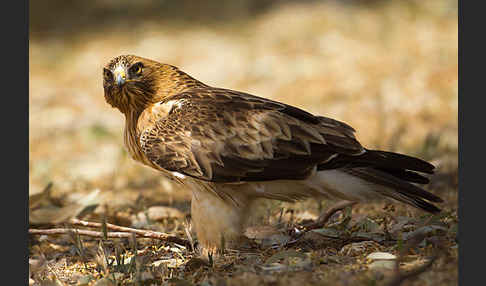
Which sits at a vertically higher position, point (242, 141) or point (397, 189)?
point (242, 141)

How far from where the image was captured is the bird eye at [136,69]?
4.79m

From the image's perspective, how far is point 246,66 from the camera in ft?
33.8

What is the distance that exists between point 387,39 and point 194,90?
6905mm

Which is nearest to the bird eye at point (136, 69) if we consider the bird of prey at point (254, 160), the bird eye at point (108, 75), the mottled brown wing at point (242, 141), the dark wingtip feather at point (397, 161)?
the bird eye at point (108, 75)

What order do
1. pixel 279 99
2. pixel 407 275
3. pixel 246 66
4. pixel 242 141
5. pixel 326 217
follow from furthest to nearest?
pixel 246 66 → pixel 279 99 → pixel 326 217 → pixel 242 141 → pixel 407 275

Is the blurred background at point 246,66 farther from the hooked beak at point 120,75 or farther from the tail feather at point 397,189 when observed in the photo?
the tail feather at point 397,189

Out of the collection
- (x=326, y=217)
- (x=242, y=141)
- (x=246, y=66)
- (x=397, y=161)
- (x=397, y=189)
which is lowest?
(x=326, y=217)

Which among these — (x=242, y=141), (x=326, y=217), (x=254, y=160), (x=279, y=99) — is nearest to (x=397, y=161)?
(x=326, y=217)

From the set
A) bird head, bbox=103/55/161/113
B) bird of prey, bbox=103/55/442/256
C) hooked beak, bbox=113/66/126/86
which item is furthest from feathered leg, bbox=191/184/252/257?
hooked beak, bbox=113/66/126/86

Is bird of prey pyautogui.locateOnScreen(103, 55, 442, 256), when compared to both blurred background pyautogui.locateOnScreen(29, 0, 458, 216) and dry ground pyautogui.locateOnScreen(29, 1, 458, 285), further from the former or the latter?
blurred background pyautogui.locateOnScreen(29, 0, 458, 216)

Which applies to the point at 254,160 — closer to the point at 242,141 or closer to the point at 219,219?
the point at 242,141

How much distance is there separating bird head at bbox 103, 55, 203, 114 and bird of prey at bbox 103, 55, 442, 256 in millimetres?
318

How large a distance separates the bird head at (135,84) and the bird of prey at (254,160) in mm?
318

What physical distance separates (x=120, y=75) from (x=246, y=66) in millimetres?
5739
